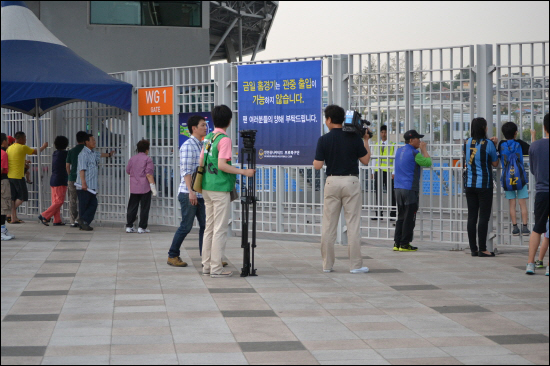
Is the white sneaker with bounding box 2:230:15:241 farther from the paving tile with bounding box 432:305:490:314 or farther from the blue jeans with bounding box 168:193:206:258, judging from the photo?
the paving tile with bounding box 432:305:490:314

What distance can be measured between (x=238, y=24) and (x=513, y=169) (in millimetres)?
37936

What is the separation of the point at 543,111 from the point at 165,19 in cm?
1812

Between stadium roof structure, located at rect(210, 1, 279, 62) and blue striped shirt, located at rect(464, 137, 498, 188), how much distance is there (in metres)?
27.4

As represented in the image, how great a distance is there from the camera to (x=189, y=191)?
8.91 meters

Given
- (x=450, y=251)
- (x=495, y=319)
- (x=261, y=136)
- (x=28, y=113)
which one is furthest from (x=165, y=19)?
(x=495, y=319)

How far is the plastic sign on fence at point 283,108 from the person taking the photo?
11375 millimetres

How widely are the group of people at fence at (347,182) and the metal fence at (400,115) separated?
28 centimetres

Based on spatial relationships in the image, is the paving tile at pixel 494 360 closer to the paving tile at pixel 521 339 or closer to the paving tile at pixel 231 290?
the paving tile at pixel 521 339

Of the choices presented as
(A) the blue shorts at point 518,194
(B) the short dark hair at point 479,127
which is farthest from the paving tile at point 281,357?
(A) the blue shorts at point 518,194

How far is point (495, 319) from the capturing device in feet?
20.2

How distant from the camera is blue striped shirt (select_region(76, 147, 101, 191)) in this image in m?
13.6

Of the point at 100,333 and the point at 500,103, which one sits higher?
the point at 500,103

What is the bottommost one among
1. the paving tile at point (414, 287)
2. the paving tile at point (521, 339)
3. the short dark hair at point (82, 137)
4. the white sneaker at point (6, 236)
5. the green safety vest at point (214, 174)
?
the paving tile at point (521, 339)

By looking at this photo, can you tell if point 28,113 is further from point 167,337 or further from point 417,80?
point 167,337
